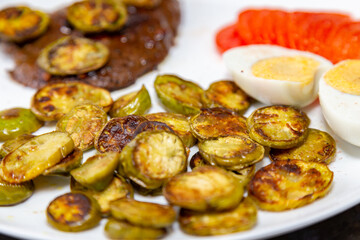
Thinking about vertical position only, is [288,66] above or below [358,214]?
above

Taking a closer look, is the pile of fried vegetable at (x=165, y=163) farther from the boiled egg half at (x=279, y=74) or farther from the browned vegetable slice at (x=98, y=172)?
the boiled egg half at (x=279, y=74)

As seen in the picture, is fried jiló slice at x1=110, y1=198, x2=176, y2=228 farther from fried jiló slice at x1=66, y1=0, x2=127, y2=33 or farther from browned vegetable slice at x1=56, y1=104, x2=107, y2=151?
fried jiló slice at x1=66, y1=0, x2=127, y2=33

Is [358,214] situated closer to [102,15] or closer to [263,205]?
[263,205]

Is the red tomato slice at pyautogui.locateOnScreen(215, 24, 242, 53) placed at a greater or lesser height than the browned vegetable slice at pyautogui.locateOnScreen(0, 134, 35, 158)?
greater

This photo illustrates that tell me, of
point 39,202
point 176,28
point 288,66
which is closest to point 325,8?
point 176,28

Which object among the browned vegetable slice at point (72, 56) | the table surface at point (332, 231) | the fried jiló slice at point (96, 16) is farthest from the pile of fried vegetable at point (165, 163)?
the fried jiló slice at point (96, 16)

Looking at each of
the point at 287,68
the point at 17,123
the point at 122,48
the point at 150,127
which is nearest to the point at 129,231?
the point at 150,127

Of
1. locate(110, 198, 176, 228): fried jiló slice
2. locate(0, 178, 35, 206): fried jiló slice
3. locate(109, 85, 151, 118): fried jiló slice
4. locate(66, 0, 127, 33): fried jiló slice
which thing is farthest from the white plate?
locate(66, 0, 127, 33): fried jiló slice
